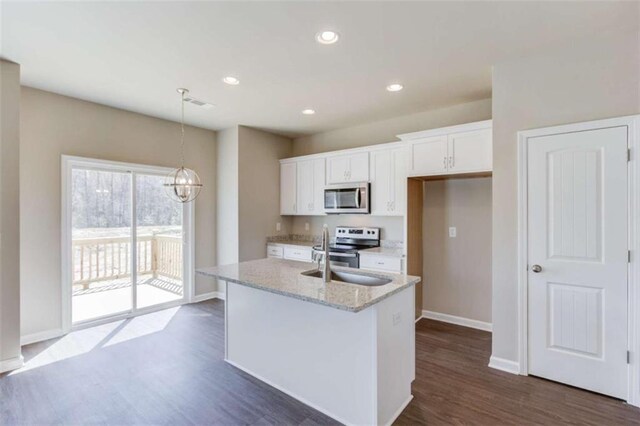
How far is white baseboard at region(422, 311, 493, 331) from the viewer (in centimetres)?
395

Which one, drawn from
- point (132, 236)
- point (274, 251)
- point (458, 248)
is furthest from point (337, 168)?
point (132, 236)

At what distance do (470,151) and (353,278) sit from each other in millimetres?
2027

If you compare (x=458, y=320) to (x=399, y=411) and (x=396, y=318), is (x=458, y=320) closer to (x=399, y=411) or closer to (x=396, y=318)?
(x=399, y=411)

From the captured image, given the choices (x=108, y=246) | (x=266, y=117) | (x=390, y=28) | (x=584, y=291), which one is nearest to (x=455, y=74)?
(x=390, y=28)

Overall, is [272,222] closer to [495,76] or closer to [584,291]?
[495,76]

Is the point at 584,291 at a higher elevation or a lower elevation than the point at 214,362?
higher

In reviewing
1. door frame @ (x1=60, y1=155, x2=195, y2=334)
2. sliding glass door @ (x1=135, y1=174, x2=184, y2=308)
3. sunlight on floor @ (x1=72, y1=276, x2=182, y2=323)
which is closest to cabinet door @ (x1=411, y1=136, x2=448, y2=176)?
door frame @ (x1=60, y1=155, x2=195, y2=334)

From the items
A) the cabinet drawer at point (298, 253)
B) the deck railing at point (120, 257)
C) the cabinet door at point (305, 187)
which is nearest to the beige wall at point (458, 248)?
the cabinet drawer at point (298, 253)

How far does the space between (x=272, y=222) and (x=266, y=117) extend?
1783mm

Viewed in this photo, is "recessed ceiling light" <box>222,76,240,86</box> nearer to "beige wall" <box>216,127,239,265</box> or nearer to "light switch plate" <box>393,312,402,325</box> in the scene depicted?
"beige wall" <box>216,127,239,265</box>

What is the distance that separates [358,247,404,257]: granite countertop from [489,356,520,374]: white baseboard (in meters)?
1.46

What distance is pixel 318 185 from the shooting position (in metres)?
5.10

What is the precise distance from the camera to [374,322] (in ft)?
6.69

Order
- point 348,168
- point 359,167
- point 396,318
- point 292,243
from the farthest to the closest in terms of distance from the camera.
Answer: point 292,243, point 348,168, point 359,167, point 396,318
